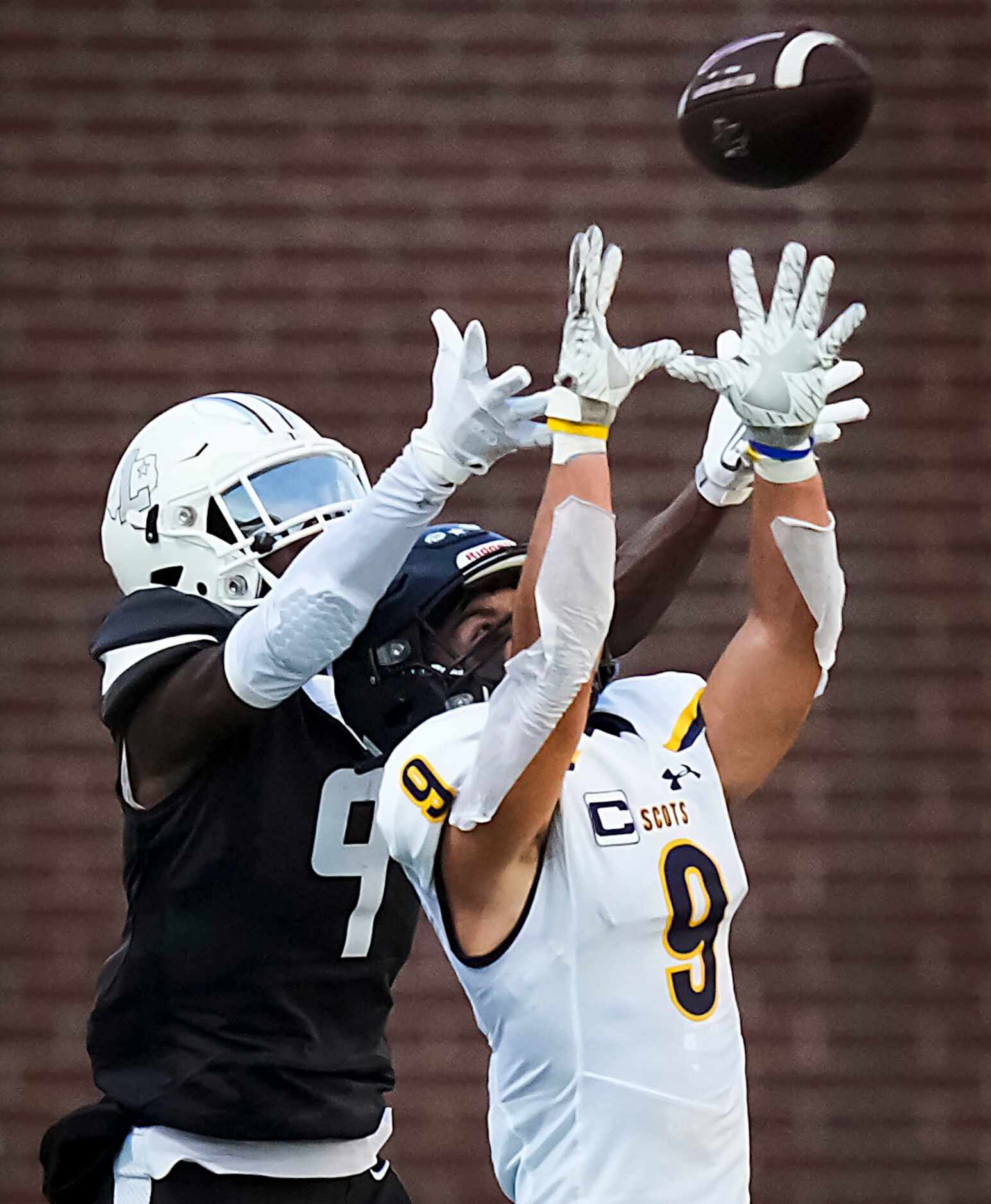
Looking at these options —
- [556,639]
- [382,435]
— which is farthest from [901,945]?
[556,639]

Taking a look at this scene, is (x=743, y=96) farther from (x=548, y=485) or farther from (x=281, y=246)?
(x=281, y=246)

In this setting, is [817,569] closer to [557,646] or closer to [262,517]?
[557,646]

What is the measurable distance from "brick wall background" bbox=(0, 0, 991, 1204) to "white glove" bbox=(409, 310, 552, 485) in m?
2.48

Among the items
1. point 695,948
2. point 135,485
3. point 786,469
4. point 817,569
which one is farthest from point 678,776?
point 135,485

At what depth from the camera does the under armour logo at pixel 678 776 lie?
2680 millimetres

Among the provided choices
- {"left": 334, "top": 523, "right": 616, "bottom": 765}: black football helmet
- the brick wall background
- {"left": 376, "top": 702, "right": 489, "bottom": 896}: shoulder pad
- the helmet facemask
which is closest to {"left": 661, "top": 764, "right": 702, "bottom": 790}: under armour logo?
{"left": 334, "top": 523, "right": 616, "bottom": 765}: black football helmet

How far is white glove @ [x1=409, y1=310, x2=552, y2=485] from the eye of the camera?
8.57 ft

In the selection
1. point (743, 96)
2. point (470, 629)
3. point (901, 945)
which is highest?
point (743, 96)

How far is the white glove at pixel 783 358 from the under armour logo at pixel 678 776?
0.47m

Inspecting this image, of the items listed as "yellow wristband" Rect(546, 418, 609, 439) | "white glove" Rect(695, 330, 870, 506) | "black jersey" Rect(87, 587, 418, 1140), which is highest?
"yellow wristband" Rect(546, 418, 609, 439)

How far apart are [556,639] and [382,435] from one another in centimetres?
281

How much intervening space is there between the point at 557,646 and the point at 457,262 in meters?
2.97

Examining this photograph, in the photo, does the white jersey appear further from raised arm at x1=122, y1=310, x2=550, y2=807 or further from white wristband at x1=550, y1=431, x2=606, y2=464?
white wristband at x1=550, y1=431, x2=606, y2=464

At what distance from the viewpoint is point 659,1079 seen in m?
2.56
